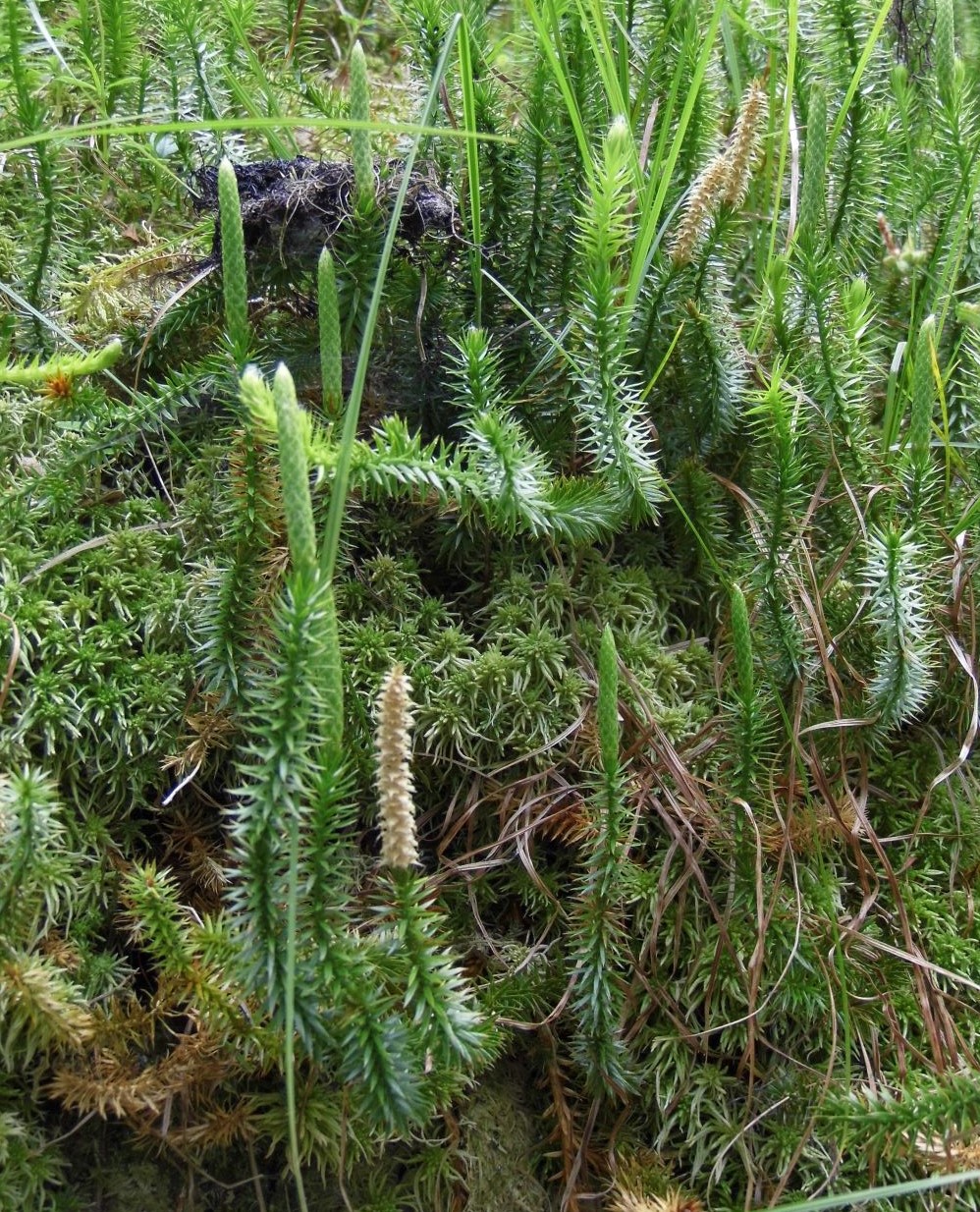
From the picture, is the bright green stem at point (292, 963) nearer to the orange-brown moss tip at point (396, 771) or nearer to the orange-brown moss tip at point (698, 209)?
the orange-brown moss tip at point (396, 771)

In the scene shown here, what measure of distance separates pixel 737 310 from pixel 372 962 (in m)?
1.44

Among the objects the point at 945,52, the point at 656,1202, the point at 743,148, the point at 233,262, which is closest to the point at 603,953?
the point at 656,1202

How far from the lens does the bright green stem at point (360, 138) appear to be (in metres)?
1.51

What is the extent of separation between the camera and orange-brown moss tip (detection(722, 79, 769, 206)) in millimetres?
1736

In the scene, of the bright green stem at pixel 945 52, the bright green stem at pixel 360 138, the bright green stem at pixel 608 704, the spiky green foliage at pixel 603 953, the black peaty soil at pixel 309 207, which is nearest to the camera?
the bright green stem at pixel 608 704

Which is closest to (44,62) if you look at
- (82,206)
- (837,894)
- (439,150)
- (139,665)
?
(82,206)

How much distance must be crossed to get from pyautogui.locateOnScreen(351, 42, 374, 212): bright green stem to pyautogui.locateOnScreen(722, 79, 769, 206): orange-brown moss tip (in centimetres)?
62

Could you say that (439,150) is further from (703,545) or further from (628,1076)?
(628,1076)

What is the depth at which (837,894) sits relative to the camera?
1.54 metres

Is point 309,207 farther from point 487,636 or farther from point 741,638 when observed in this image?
point 741,638

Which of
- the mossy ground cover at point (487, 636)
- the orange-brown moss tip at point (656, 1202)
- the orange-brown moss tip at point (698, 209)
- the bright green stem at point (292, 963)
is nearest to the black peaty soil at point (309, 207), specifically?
the mossy ground cover at point (487, 636)

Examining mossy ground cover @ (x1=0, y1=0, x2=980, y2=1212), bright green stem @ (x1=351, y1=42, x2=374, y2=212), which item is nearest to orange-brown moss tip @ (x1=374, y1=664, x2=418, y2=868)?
mossy ground cover @ (x1=0, y1=0, x2=980, y2=1212)

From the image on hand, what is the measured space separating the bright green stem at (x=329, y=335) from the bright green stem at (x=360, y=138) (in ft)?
0.50

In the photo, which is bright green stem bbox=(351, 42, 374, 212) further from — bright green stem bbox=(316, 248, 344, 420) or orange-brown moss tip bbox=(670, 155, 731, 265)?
orange-brown moss tip bbox=(670, 155, 731, 265)
